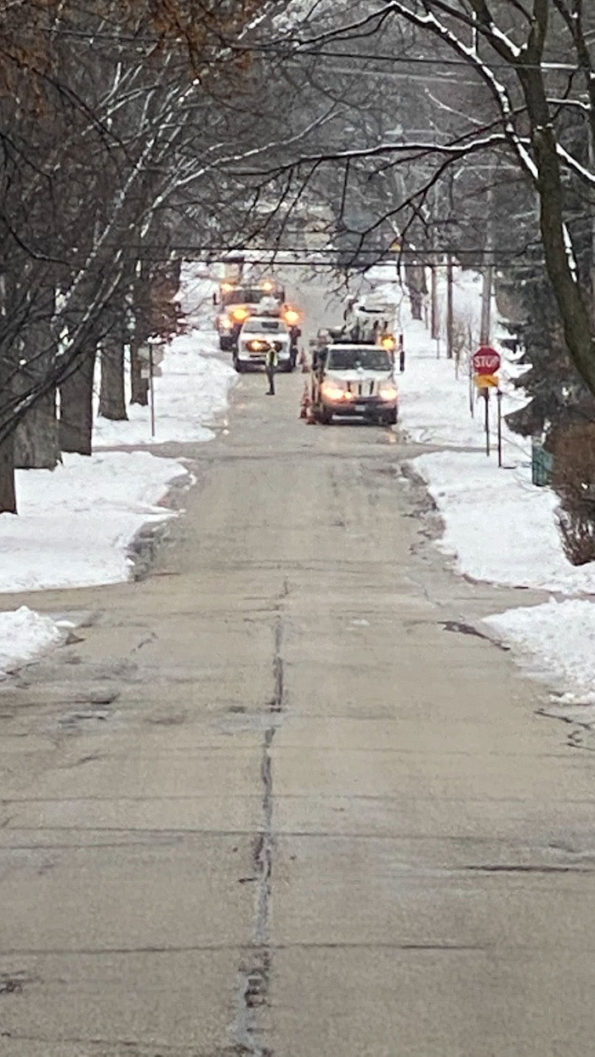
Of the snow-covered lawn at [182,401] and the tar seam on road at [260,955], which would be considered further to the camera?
the snow-covered lawn at [182,401]

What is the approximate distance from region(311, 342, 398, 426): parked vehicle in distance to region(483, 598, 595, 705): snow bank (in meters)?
32.6

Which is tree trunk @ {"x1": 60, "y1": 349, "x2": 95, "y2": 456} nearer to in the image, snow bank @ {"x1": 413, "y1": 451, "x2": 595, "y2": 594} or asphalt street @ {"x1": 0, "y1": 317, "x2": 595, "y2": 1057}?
snow bank @ {"x1": 413, "y1": 451, "x2": 595, "y2": 594}

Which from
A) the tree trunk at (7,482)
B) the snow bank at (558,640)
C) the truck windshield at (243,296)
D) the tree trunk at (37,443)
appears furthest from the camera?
the truck windshield at (243,296)

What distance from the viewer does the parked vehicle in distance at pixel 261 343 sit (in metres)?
77.2

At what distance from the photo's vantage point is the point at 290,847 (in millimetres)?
9328

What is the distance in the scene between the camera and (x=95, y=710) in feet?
47.6

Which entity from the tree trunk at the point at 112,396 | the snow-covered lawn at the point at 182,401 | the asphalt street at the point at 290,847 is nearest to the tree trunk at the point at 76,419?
the snow-covered lawn at the point at 182,401

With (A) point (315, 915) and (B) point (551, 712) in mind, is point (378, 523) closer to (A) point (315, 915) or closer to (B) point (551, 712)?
(B) point (551, 712)

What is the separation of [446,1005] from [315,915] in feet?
4.40

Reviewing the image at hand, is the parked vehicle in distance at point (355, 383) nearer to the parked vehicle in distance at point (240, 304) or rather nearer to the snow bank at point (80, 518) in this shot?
the snow bank at point (80, 518)

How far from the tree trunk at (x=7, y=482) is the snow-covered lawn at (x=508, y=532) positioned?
7.27m

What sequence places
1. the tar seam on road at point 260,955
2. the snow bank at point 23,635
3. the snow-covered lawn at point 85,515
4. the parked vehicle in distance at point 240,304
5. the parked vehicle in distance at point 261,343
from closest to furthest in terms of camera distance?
the tar seam on road at point 260,955 < the snow bank at point 23,635 < the snow-covered lawn at point 85,515 < the parked vehicle in distance at point 261,343 < the parked vehicle in distance at point 240,304

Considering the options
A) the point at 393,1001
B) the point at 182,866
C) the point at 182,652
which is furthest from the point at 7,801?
the point at 182,652

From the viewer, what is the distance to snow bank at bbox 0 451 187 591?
26.8 meters
